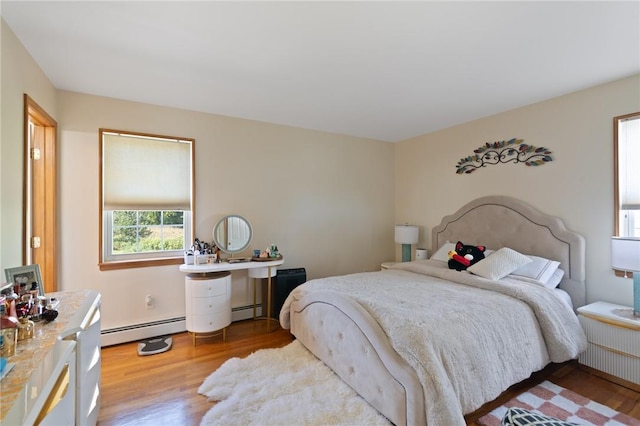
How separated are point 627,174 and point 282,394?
11.5 ft

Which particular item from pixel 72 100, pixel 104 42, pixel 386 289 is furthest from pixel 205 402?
pixel 72 100

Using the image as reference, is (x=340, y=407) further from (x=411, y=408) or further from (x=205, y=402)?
(x=205, y=402)

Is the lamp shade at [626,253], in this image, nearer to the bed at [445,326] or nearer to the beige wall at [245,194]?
the bed at [445,326]

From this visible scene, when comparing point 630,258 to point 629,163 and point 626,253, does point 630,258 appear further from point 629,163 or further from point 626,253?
point 629,163

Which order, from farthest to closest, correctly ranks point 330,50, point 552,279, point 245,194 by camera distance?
point 245,194 < point 552,279 < point 330,50

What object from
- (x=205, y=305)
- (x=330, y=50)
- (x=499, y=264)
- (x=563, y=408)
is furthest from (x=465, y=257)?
(x=205, y=305)

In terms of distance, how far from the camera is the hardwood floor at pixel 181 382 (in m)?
1.96

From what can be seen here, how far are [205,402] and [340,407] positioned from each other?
98 cm

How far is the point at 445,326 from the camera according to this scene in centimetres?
184

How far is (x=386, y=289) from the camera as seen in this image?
2605 millimetres

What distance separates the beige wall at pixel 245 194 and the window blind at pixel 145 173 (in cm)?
11

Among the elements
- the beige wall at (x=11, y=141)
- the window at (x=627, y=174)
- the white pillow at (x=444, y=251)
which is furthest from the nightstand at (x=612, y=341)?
the beige wall at (x=11, y=141)

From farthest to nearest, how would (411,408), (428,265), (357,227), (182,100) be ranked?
(357,227) → (428,265) → (182,100) → (411,408)

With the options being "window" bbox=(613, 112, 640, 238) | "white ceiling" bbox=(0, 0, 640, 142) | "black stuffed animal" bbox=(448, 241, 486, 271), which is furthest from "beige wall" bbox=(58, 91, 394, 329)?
"window" bbox=(613, 112, 640, 238)
